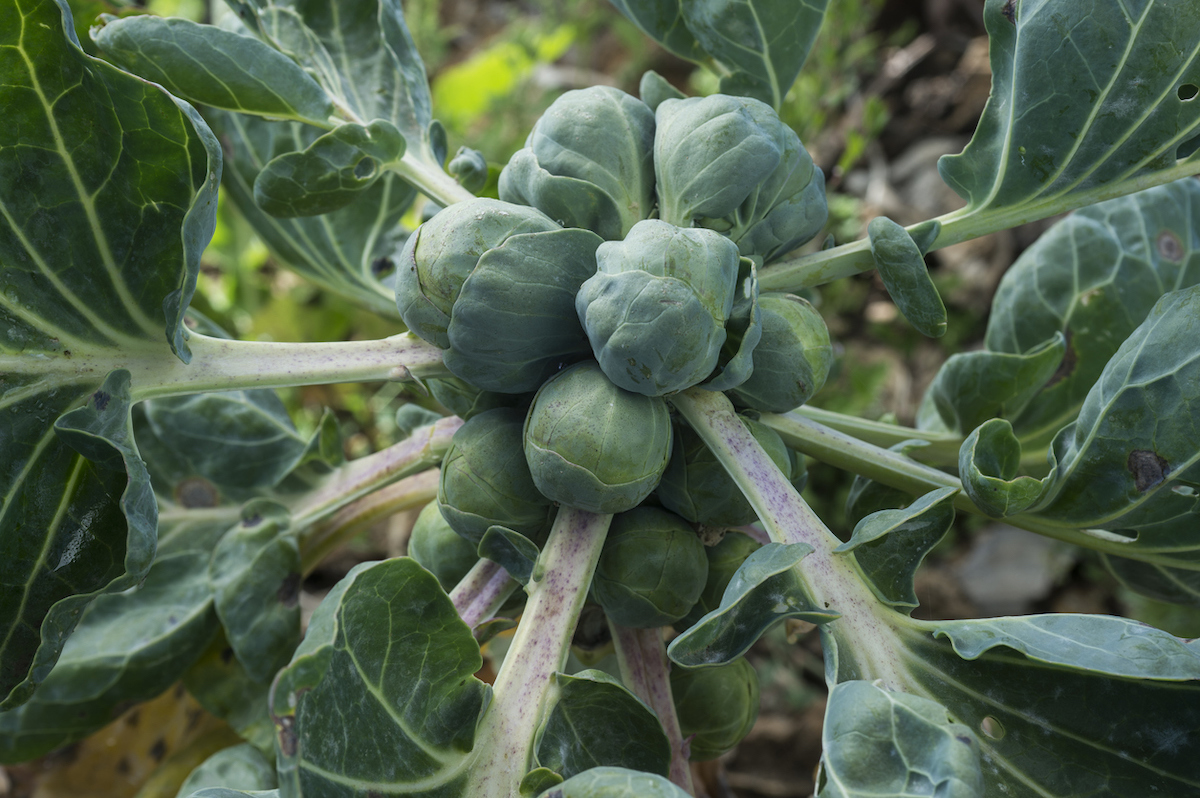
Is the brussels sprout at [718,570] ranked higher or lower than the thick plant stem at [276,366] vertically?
lower

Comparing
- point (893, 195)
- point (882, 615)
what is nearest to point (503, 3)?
point (893, 195)

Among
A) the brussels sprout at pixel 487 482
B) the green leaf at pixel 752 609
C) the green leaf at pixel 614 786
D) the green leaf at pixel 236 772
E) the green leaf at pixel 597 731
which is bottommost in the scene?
the green leaf at pixel 236 772

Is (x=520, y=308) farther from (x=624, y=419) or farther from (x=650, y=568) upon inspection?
(x=650, y=568)

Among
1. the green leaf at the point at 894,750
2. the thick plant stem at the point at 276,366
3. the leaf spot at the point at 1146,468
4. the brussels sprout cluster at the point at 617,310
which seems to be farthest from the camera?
the thick plant stem at the point at 276,366

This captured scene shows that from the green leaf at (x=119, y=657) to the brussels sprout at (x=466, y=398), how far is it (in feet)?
2.26

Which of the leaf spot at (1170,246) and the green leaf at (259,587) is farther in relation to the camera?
the leaf spot at (1170,246)

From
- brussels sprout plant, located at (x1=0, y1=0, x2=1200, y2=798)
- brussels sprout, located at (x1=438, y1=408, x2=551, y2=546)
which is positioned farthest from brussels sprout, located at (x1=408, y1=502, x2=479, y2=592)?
brussels sprout, located at (x1=438, y1=408, x2=551, y2=546)

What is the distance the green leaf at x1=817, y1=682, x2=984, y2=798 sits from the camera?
856 millimetres

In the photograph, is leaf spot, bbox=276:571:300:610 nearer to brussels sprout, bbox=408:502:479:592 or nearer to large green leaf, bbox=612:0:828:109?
brussels sprout, bbox=408:502:479:592

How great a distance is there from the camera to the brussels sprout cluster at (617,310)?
989 millimetres

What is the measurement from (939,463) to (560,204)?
913 millimetres

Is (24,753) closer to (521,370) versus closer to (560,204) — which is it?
(521,370)

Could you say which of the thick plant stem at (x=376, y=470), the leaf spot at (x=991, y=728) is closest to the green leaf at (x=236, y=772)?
the thick plant stem at (x=376, y=470)

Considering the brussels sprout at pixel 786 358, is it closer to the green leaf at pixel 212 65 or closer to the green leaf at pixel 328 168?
the green leaf at pixel 328 168
